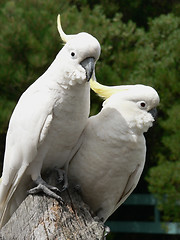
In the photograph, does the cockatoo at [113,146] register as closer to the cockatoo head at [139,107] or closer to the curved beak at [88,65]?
the cockatoo head at [139,107]

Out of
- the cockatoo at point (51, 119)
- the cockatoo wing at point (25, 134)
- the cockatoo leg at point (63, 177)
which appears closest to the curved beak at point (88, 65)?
the cockatoo at point (51, 119)

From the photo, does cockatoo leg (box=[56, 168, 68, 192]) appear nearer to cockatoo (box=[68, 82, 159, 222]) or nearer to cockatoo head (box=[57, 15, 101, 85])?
cockatoo (box=[68, 82, 159, 222])

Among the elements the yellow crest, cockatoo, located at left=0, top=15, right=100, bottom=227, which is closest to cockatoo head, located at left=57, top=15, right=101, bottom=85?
cockatoo, located at left=0, top=15, right=100, bottom=227

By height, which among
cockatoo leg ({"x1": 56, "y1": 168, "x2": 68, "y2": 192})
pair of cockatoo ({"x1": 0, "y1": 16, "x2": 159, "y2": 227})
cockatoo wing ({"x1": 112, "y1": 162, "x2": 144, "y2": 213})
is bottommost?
cockatoo wing ({"x1": 112, "y1": 162, "x2": 144, "y2": 213})

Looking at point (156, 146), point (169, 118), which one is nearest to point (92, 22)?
point (169, 118)

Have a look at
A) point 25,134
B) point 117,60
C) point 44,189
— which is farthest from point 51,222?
point 117,60

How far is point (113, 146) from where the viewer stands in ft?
7.85

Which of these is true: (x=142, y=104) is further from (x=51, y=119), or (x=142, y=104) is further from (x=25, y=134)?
(x=25, y=134)

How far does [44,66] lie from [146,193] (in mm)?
2904

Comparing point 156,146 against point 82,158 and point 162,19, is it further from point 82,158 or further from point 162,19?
point 82,158

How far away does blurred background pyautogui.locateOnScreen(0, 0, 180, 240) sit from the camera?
497 cm

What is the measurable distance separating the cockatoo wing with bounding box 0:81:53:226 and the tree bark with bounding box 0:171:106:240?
18 centimetres

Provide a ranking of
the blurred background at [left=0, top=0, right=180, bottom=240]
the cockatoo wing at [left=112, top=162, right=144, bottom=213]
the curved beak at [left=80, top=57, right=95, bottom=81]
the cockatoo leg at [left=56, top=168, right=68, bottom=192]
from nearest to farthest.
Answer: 1. the curved beak at [left=80, top=57, right=95, bottom=81]
2. the cockatoo leg at [left=56, top=168, right=68, bottom=192]
3. the cockatoo wing at [left=112, top=162, right=144, bottom=213]
4. the blurred background at [left=0, top=0, right=180, bottom=240]

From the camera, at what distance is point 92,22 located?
541 cm
